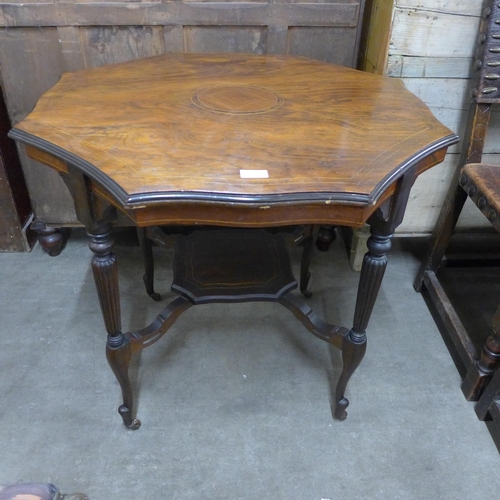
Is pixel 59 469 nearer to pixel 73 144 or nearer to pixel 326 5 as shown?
pixel 73 144

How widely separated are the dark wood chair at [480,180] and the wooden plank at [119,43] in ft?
3.11

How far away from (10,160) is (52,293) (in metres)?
0.52

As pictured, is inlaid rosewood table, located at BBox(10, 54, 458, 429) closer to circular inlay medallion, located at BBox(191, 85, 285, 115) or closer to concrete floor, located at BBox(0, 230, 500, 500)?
circular inlay medallion, located at BBox(191, 85, 285, 115)

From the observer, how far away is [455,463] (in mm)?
1259

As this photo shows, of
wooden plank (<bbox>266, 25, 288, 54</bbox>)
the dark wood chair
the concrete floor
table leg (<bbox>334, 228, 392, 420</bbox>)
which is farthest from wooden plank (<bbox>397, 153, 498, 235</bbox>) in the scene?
table leg (<bbox>334, 228, 392, 420</bbox>)

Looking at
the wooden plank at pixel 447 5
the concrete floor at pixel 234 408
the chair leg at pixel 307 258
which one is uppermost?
the wooden plank at pixel 447 5

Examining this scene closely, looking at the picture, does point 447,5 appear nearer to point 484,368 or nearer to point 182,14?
point 182,14

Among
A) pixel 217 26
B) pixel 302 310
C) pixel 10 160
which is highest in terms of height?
pixel 217 26

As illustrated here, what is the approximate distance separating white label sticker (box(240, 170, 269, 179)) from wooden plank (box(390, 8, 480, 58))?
880 mm

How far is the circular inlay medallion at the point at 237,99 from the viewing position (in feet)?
3.64

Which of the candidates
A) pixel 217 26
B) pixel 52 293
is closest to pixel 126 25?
pixel 217 26

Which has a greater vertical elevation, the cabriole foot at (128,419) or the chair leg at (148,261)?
Result: the chair leg at (148,261)

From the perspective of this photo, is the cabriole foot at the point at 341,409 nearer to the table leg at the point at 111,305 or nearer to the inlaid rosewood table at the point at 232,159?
the inlaid rosewood table at the point at 232,159

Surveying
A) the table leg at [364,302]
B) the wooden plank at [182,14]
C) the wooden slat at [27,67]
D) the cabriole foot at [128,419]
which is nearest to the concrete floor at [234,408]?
the cabriole foot at [128,419]
